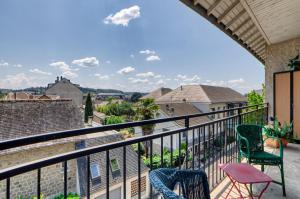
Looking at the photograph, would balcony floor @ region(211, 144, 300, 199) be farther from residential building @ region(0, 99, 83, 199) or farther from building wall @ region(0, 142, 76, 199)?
building wall @ region(0, 142, 76, 199)

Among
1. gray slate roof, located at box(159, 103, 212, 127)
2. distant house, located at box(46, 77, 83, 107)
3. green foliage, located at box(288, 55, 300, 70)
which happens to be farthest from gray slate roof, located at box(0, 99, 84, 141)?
distant house, located at box(46, 77, 83, 107)

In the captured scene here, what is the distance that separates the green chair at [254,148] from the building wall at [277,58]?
352cm

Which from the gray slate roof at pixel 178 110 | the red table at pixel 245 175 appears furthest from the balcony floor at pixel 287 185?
the gray slate roof at pixel 178 110

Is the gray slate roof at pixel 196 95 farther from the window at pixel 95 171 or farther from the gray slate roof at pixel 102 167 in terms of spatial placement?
the window at pixel 95 171

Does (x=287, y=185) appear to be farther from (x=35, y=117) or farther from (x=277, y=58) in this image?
(x=35, y=117)

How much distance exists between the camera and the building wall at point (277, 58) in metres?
5.22

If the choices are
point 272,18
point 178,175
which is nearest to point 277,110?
point 272,18

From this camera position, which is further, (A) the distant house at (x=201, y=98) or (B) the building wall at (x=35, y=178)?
(A) the distant house at (x=201, y=98)

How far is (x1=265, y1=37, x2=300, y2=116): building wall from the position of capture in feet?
17.1

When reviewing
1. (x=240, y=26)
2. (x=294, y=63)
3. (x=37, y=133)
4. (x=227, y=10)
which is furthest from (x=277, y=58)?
(x=37, y=133)

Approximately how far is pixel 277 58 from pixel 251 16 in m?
2.67

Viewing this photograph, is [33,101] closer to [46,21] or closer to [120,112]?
[46,21]

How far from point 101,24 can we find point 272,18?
1032 inches

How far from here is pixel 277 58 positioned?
5531 millimetres
